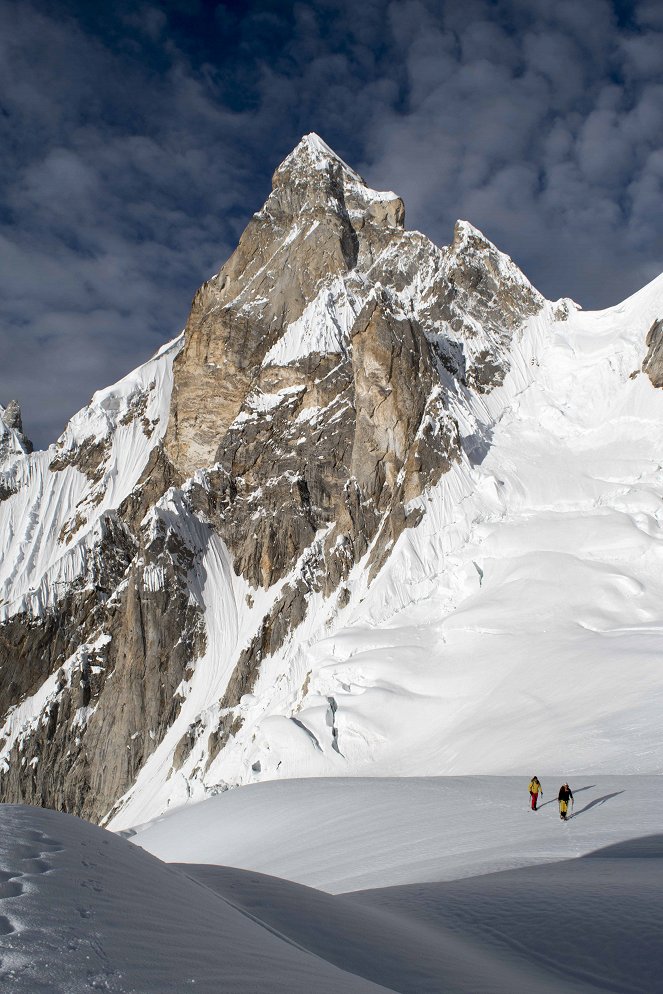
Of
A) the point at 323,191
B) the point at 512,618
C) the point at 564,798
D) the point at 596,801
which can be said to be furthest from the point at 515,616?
the point at 323,191

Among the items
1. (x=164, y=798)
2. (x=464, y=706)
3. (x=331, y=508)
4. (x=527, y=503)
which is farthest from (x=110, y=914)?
(x=331, y=508)

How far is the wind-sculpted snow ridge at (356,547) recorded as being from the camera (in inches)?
875

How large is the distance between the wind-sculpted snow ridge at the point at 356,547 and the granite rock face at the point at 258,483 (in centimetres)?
24

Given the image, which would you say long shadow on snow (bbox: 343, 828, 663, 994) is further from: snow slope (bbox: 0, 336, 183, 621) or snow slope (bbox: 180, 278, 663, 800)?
snow slope (bbox: 0, 336, 183, 621)

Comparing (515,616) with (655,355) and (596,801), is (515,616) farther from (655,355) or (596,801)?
(655,355)

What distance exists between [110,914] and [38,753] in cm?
6049

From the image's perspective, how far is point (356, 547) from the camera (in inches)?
1797

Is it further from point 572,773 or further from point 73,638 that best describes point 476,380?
point 73,638

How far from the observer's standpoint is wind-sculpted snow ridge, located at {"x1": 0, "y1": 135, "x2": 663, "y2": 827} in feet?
72.9

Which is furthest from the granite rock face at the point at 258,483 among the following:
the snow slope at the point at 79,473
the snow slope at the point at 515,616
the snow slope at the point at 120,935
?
the snow slope at the point at 120,935

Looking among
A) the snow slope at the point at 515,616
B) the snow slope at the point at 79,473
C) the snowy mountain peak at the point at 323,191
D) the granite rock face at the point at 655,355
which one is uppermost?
the snowy mountain peak at the point at 323,191

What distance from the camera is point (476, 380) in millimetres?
46938

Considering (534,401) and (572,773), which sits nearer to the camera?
(572,773)

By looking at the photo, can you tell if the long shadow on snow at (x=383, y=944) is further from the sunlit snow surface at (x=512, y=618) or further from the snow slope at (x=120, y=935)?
the sunlit snow surface at (x=512, y=618)
